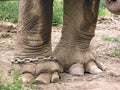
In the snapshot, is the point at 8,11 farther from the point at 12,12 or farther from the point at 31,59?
the point at 31,59

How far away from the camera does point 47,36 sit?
348 centimetres

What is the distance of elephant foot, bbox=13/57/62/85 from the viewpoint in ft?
11.1

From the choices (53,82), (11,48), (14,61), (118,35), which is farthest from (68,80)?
(118,35)

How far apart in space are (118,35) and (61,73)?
1600mm

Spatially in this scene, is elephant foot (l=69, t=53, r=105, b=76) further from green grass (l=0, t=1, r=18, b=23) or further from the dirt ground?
green grass (l=0, t=1, r=18, b=23)

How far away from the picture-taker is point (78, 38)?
3.81 meters

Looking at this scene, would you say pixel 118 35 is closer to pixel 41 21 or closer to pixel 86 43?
pixel 86 43

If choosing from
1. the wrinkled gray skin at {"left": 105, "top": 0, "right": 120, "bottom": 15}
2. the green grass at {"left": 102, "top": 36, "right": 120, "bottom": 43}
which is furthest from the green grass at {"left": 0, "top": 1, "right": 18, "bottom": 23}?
the wrinkled gray skin at {"left": 105, "top": 0, "right": 120, "bottom": 15}

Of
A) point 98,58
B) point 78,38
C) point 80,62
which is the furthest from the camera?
point 98,58

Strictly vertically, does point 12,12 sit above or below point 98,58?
above

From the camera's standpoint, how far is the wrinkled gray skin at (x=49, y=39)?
3.43 meters

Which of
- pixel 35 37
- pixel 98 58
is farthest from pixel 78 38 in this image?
pixel 35 37

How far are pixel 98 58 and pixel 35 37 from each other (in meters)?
0.76

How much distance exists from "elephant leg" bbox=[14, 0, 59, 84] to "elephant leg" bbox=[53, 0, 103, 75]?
23 centimetres
